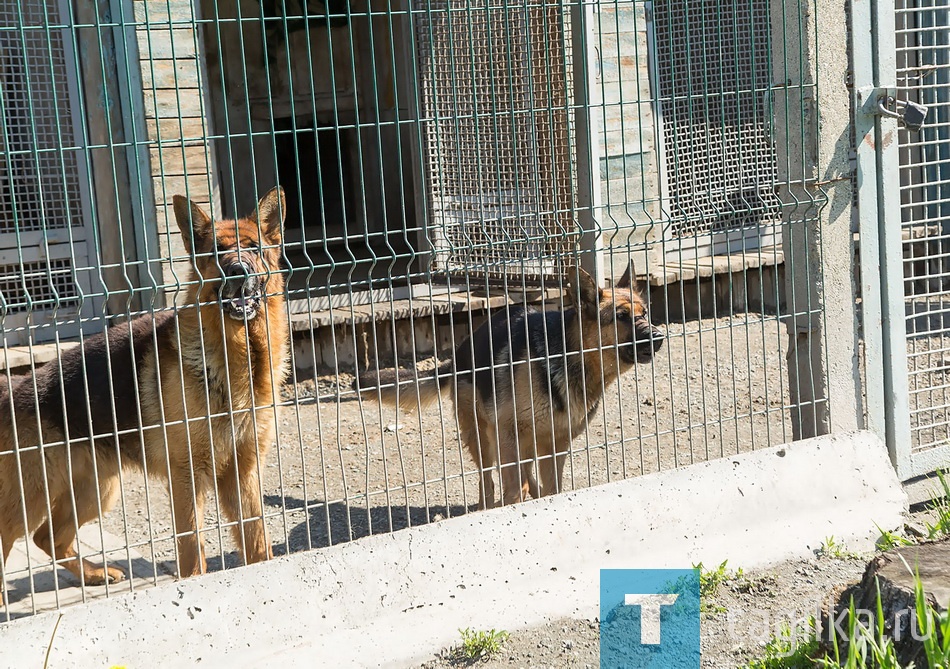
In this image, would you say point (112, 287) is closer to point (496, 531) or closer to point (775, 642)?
point (496, 531)

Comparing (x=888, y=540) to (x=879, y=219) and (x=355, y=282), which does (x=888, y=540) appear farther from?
(x=355, y=282)

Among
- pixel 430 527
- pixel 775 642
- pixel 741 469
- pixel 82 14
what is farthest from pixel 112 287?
pixel 775 642

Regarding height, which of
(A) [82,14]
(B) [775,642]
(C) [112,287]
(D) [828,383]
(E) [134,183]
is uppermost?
(A) [82,14]

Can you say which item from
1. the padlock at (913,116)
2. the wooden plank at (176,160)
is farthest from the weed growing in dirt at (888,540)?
the wooden plank at (176,160)

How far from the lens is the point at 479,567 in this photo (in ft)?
14.9

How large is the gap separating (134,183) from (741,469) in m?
5.57

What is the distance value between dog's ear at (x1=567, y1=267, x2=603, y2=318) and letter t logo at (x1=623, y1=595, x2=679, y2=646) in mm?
1677

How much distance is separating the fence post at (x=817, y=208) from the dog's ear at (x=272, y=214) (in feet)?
8.61

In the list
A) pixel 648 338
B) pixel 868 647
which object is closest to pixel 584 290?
pixel 648 338

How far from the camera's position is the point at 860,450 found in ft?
17.7

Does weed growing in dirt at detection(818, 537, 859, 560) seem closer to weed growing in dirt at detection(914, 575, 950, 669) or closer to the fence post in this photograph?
the fence post

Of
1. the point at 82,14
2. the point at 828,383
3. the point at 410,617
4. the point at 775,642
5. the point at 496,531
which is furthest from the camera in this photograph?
the point at 82,14

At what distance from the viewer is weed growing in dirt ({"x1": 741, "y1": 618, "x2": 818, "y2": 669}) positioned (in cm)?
378

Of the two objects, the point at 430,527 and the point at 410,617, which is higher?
the point at 430,527
